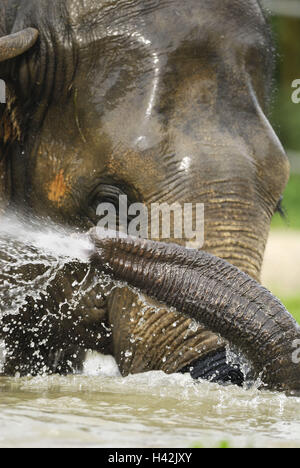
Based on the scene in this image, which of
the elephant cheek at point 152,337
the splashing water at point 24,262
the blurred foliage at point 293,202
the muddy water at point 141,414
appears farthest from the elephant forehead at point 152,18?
the blurred foliage at point 293,202

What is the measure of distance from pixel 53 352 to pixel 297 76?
53.0 feet

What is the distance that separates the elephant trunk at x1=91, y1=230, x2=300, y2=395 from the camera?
14.0ft

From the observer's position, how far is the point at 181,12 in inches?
211

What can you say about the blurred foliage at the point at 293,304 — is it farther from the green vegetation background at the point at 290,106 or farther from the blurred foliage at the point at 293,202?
the green vegetation background at the point at 290,106

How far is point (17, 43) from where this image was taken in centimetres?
539

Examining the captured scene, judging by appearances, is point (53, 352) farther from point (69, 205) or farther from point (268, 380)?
point (268, 380)

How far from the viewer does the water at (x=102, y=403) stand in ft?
12.1

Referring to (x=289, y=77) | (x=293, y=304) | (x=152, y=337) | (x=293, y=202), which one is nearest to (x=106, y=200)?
(x=152, y=337)

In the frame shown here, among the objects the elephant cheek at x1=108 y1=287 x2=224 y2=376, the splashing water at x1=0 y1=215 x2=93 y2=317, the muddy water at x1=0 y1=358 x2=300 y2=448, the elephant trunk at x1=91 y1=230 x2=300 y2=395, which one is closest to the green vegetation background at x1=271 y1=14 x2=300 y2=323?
the splashing water at x1=0 y1=215 x2=93 y2=317

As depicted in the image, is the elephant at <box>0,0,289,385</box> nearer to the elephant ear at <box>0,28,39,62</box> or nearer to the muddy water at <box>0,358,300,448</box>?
the elephant ear at <box>0,28,39,62</box>

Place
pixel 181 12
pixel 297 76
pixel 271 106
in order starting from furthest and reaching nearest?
pixel 297 76, pixel 271 106, pixel 181 12

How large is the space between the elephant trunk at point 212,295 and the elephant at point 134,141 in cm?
52

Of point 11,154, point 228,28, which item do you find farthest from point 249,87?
point 11,154

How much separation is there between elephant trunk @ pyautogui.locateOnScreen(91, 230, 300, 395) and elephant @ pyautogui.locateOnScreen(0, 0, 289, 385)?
520mm
